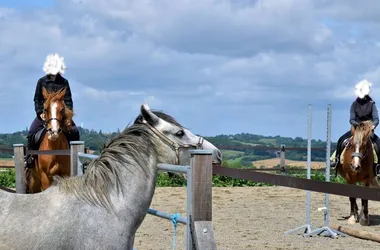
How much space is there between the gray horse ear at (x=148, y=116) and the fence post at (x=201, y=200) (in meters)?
0.37

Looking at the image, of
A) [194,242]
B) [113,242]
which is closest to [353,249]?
[194,242]

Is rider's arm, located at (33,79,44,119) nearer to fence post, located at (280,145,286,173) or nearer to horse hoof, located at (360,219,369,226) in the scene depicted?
horse hoof, located at (360,219,369,226)

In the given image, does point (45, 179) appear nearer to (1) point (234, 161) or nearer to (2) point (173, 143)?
(2) point (173, 143)

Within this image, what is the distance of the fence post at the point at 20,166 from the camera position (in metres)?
9.96

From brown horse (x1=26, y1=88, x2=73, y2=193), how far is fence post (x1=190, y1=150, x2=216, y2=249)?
5507 millimetres

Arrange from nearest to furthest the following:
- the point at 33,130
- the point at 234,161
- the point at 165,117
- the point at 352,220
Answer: the point at 165,117 < the point at 33,130 < the point at 352,220 < the point at 234,161

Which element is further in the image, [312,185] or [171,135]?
[171,135]

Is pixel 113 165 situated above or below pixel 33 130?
below

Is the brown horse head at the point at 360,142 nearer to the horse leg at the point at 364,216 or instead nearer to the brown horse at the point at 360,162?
the brown horse at the point at 360,162

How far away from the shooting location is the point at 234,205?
1415 cm

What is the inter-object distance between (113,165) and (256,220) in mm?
7926

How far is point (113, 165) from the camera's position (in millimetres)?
4457

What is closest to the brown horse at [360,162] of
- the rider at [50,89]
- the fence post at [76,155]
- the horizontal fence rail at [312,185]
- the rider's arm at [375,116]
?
the rider's arm at [375,116]

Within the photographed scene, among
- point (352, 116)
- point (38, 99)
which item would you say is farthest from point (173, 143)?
point (352, 116)
